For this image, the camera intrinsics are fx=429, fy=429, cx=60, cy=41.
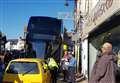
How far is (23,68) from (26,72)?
1.10ft

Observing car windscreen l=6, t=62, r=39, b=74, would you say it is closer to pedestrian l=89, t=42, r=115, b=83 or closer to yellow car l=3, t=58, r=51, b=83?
yellow car l=3, t=58, r=51, b=83

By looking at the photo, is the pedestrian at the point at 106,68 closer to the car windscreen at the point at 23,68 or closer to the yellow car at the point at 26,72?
the yellow car at the point at 26,72

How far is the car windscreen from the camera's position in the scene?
15618mm

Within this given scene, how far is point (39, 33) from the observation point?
1303 inches

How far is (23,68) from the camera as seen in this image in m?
15.9

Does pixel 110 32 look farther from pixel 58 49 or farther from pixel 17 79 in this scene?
pixel 58 49

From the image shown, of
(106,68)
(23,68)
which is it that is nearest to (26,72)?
(23,68)

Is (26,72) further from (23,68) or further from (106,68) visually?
(106,68)

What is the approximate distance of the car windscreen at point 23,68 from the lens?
51.2ft

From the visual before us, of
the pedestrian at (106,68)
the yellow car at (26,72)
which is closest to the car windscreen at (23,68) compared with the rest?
the yellow car at (26,72)

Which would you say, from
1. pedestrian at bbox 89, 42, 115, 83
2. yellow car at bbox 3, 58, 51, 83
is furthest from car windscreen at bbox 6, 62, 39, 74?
pedestrian at bbox 89, 42, 115, 83

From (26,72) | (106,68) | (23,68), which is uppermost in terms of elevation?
(106,68)

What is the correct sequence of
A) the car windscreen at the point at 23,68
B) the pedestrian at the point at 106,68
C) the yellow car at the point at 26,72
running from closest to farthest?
the pedestrian at the point at 106,68, the yellow car at the point at 26,72, the car windscreen at the point at 23,68

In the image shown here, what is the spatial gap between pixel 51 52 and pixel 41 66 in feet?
55.2
